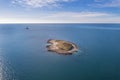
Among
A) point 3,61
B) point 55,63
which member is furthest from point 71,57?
point 3,61

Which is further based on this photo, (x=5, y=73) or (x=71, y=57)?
(x=71, y=57)

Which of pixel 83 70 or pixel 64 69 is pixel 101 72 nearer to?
pixel 83 70

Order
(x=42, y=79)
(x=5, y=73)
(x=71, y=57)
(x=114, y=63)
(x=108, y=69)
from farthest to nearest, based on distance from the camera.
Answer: (x=71, y=57), (x=114, y=63), (x=108, y=69), (x=5, y=73), (x=42, y=79)

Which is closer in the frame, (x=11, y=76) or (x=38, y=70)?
(x=11, y=76)

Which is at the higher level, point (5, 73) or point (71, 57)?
point (71, 57)

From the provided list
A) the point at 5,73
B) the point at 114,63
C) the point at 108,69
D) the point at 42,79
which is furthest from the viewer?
the point at 114,63

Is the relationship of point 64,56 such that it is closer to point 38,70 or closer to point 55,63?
point 55,63

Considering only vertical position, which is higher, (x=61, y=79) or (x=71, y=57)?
(x=71, y=57)

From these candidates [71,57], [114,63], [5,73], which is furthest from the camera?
[71,57]

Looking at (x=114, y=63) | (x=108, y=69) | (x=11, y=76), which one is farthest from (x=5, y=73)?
(x=114, y=63)
